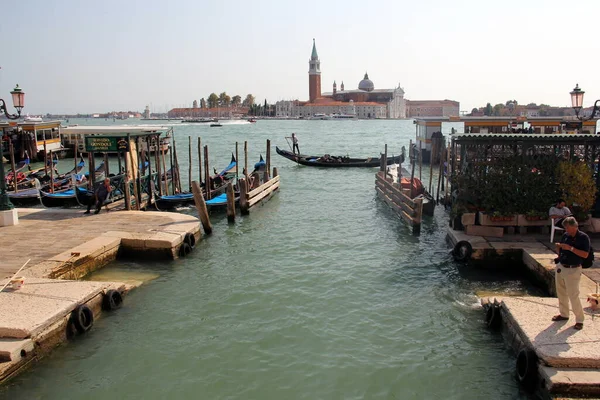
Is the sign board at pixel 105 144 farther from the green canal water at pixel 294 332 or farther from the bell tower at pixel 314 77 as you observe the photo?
the bell tower at pixel 314 77

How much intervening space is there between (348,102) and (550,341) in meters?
167

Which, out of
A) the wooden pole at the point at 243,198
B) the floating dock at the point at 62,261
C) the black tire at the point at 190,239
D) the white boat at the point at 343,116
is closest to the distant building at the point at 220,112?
the white boat at the point at 343,116

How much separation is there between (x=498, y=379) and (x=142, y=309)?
5.05m

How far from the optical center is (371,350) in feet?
22.4

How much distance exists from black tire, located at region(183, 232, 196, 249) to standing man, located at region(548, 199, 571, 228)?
23.1ft

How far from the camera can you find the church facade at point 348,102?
16412 centimetres

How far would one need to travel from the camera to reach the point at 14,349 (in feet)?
19.3

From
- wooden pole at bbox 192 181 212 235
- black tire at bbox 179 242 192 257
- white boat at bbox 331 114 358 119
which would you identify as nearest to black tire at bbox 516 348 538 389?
black tire at bbox 179 242 192 257

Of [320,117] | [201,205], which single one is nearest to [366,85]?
[320,117]

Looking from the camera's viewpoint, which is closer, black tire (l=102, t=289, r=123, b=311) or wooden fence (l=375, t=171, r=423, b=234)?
black tire (l=102, t=289, r=123, b=311)

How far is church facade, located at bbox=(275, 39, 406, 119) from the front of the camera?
538 ft

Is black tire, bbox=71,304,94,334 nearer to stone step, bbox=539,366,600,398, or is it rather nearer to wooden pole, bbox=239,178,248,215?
stone step, bbox=539,366,600,398

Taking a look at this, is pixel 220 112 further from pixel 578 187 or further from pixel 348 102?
pixel 578 187

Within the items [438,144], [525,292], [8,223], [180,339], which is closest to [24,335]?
[180,339]
